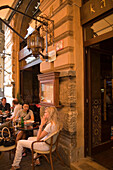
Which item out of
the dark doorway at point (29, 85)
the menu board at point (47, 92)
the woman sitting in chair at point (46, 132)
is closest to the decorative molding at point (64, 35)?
the menu board at point (47, 92)

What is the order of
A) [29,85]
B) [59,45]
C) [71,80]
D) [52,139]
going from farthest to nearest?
[29,85] < [59,45] < [71,80] < [52,139]

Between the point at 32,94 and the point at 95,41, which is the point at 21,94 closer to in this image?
the point at 32,94

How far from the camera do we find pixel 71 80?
303 centimetres

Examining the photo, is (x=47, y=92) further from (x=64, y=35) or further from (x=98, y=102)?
(x=64, y=35)

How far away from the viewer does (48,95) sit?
354 cm

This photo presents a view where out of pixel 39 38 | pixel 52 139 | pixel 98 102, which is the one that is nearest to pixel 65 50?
pixel 39 38

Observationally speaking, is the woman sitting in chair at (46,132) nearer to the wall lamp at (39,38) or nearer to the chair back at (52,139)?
the chair back at (52,139)

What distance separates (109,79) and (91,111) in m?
1.39

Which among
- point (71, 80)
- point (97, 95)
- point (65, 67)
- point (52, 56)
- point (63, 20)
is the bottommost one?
point (97, 95)

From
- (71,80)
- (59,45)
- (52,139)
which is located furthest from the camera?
(59,45)

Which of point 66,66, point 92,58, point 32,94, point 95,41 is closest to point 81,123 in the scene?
point 66,66

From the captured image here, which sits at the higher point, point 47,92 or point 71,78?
point 71,78

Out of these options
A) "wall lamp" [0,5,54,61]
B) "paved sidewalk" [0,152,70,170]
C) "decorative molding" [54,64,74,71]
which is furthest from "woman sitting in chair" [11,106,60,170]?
"wall lamp" [0,5,54,61]

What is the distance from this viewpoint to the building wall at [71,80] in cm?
300
